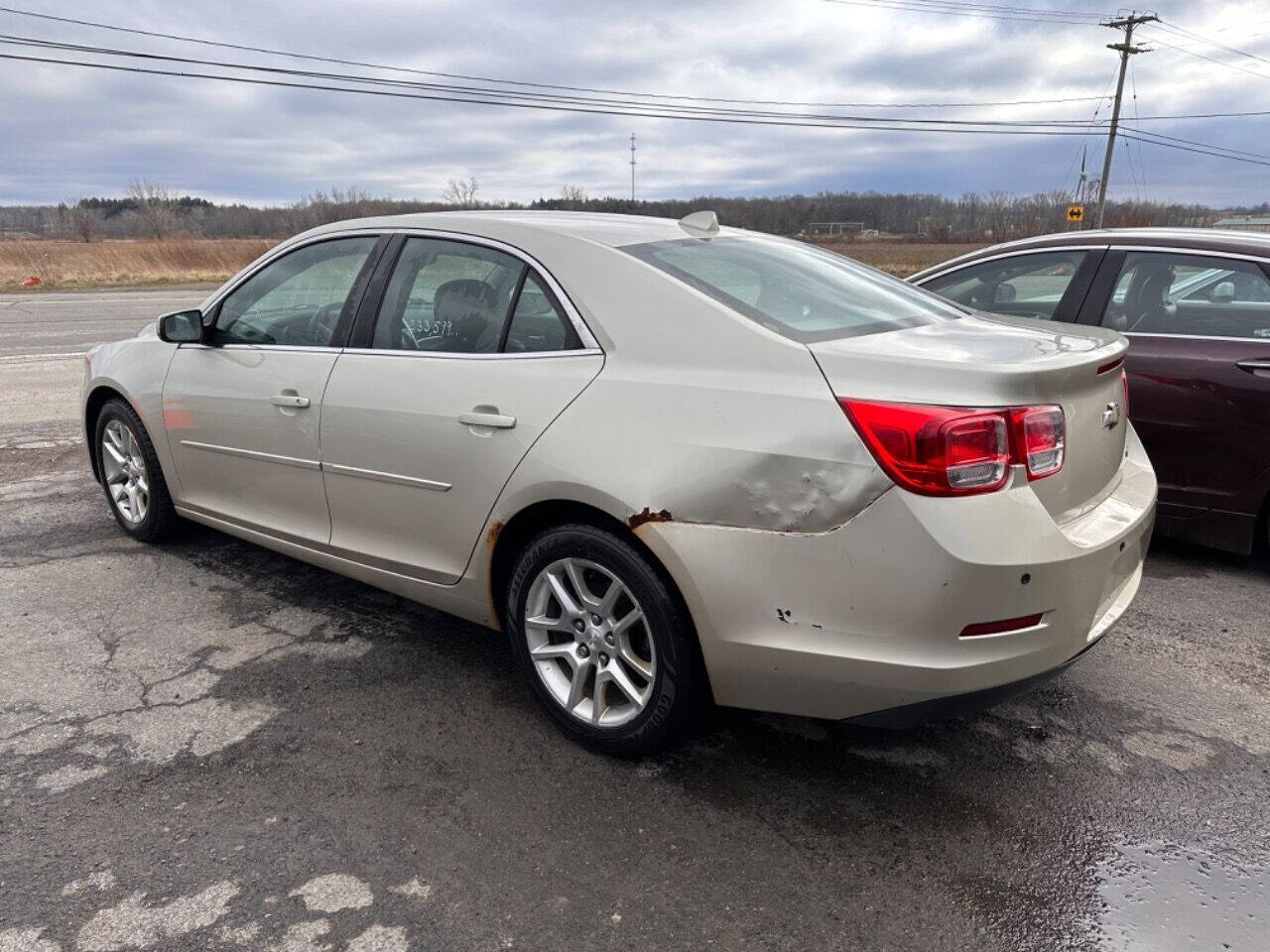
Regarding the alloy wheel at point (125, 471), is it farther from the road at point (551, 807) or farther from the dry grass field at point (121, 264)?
A: the dry grass field at point (121, 264)

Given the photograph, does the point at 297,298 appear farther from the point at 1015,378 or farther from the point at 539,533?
the point at 1015,378

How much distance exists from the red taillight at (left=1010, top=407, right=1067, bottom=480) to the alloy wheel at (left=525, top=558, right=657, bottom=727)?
3.66 ft

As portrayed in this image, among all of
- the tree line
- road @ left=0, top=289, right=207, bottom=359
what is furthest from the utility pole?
road @ left=0, top=289, right=207, bottom=359

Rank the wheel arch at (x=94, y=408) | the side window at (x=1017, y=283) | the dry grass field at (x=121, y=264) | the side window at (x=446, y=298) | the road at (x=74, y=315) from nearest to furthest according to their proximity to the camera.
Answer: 1. the side window at (x=446, y=298)
2. the wheel arch at (x=94, y=408)
3. the side window at (x=1017, y=283)
4. the road at (x=74, y=315)
5. the dry grass field at (x=121, y=264)

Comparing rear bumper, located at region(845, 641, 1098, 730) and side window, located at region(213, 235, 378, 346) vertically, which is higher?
side window, located at region(213, 235, 378, 346)

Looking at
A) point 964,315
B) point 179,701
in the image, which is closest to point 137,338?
point 179,701

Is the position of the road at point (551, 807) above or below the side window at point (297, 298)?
below

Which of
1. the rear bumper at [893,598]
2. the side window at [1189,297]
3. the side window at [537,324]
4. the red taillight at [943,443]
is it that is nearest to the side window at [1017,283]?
the side window at [1189,297]

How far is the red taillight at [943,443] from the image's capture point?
2273 millimetres

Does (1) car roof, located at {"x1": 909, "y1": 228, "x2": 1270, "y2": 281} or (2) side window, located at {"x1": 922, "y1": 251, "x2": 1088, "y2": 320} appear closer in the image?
(1) car roof, located at {"x1": 909, "y1": 228, "x2": 1270, "y2": 281}

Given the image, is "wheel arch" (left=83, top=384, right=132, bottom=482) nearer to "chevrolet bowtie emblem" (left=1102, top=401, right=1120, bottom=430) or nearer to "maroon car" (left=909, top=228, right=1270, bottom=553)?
"chevrolet bowtie emblem" (left=1102, top=401, right=1120, bottom=430)

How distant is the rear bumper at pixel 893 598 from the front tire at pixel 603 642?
0.10 m

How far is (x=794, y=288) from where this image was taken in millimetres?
3146

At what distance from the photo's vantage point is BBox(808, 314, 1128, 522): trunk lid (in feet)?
7.72
